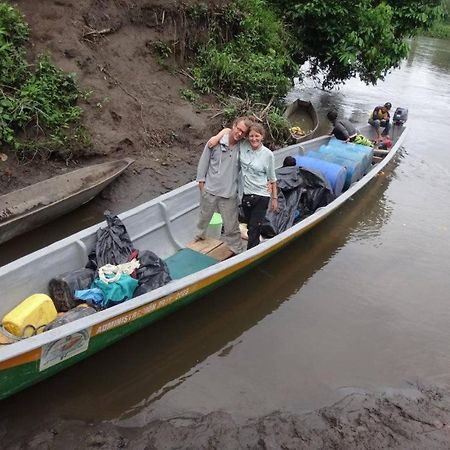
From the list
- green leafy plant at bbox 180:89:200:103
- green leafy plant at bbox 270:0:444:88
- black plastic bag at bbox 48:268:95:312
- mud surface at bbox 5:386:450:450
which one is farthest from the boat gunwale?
green leafy plant at bbox 270:0:444:88

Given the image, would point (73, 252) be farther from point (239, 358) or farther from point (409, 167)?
point (409, 167)

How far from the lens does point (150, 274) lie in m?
4.38

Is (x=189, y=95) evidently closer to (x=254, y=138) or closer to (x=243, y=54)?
(x=243, y=54)

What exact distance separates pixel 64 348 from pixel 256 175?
90.7 inches

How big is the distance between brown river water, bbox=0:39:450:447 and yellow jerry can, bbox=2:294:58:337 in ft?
1.54

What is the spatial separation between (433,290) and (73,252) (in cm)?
413

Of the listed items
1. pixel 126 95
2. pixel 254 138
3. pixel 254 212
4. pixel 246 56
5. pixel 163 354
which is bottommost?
pixel 163 354

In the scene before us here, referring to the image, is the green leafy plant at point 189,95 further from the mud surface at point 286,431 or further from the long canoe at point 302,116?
the mud surface at point 286,431

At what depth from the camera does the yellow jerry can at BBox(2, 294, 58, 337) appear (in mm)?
3637

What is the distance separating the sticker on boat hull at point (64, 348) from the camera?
3.28m

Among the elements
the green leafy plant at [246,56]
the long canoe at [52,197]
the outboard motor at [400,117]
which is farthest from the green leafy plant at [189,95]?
the outboard motor at [400,117]

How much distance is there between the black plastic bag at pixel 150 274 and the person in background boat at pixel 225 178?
2.77ft

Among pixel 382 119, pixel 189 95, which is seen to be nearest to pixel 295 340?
pixel 189 95

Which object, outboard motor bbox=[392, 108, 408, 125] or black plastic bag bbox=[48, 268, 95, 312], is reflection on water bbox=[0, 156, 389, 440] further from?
outboard motor bbox=[392, 108, 408, 125]
